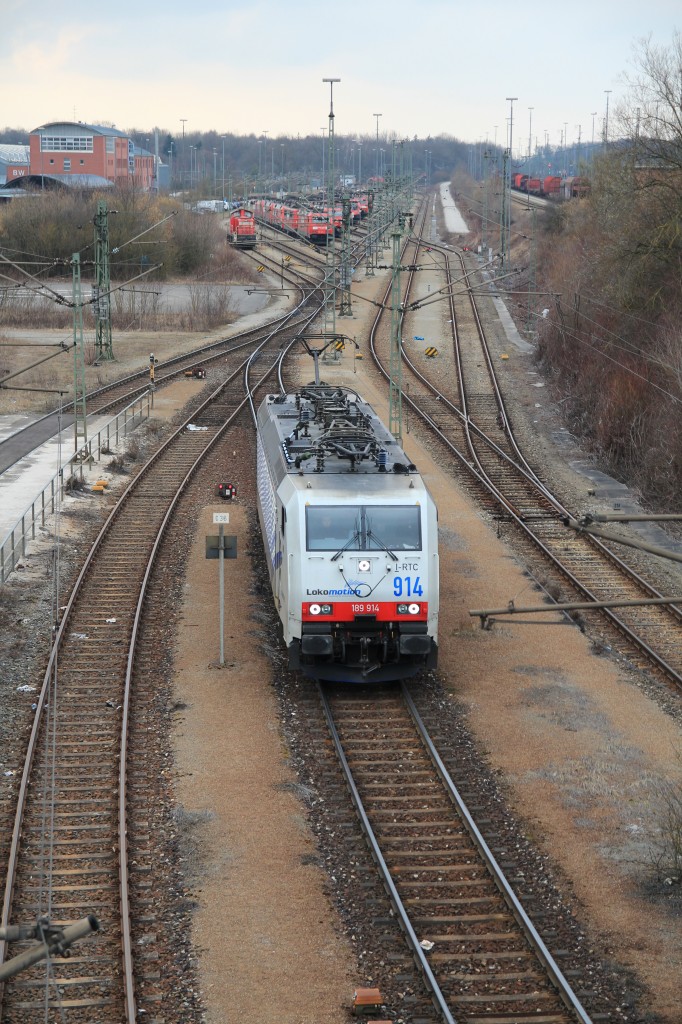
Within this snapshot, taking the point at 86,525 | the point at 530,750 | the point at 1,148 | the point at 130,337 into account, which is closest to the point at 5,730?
the point at 530,750

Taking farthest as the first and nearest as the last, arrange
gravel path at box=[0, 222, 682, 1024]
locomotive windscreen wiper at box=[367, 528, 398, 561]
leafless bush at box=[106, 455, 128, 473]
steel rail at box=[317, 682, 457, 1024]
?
leafless bush at box=[106, 455, 128, 473] < locomotive windscreen wiper at box=[367, 528, 398, 561] < gravel path at box=[0, 222, 682, 1024] < steel rail at box=[317, 682, 457, 1024]

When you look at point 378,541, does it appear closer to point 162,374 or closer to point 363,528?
point 363,528

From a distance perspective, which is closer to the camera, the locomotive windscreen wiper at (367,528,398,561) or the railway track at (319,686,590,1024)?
the railway track at (319,686,590,1024)

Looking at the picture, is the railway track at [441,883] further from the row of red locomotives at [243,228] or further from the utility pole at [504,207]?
the row of red locomotives at [243,228]

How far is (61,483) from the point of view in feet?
92.7

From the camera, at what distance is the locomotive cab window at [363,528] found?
1703 centimetres

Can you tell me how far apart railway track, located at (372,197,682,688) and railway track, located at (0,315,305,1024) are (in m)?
6.79

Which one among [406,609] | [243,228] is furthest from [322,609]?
[243,228]

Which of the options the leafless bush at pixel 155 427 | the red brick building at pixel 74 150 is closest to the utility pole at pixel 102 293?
the leafless bush at pixel 155 427

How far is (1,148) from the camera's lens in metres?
170

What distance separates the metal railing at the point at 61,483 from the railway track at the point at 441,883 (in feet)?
29.9

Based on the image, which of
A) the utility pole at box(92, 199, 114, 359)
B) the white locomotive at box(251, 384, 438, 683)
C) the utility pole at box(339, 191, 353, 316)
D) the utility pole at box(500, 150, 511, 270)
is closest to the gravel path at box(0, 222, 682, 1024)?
the white locomotive at box(251, 384, 438, 683)

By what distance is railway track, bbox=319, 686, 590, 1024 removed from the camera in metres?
10.6

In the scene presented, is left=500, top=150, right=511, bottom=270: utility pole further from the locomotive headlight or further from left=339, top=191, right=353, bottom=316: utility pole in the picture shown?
the locomotive headlight
